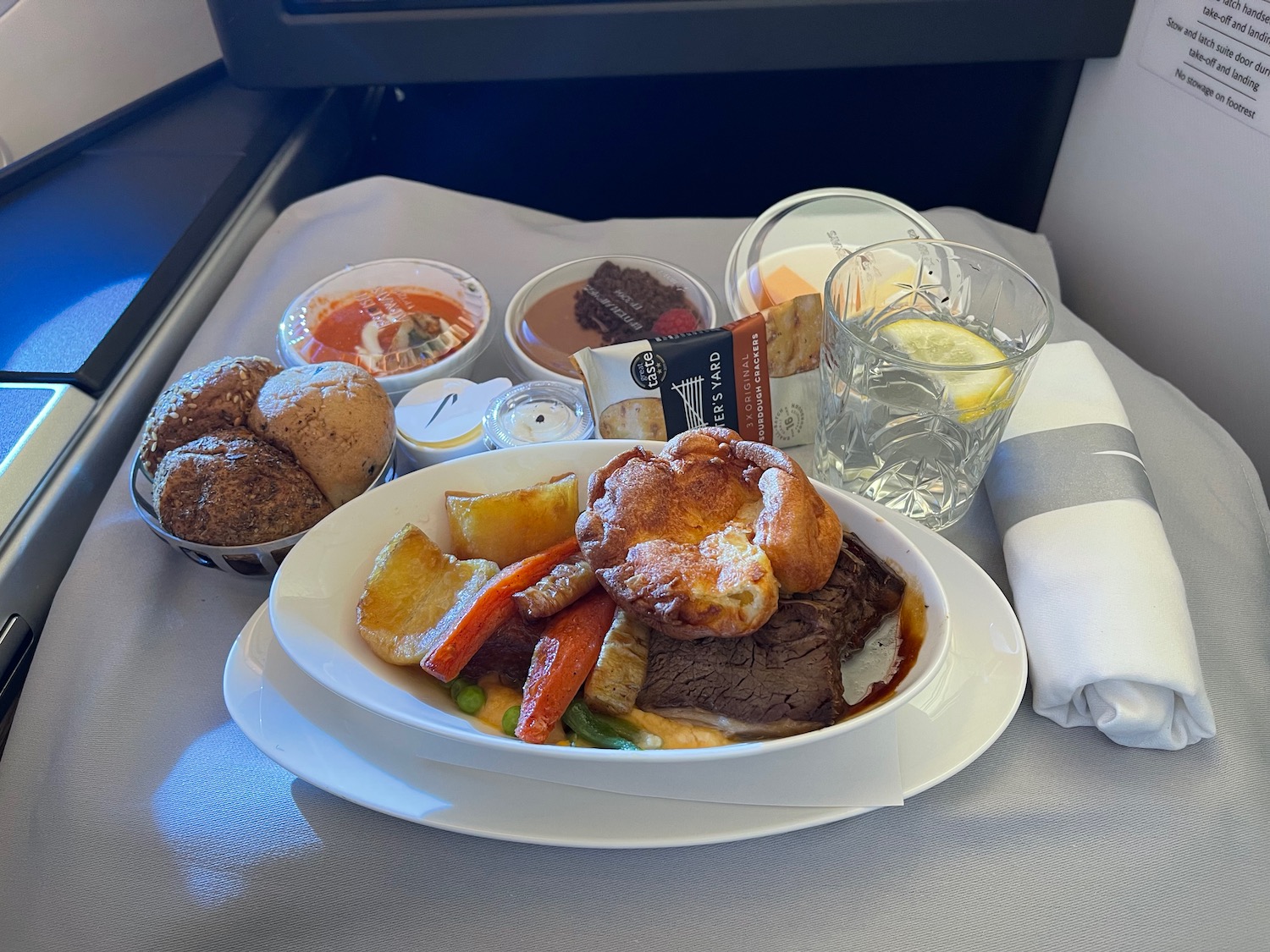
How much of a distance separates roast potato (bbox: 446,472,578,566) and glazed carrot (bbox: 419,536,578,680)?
27 millimetres

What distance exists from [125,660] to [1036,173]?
A: 1525mm

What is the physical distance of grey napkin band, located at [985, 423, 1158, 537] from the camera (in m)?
0.88

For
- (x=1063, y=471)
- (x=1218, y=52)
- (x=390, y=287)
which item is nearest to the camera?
(x=1063, y=471)

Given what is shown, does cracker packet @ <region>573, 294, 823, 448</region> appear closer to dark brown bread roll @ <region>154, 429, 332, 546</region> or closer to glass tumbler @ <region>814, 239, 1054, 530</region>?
glass tumbler @ <region>814, 239, 1054, 530</region>

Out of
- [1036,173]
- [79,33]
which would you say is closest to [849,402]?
[1036,173]

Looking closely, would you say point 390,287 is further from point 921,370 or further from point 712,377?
point 921,370

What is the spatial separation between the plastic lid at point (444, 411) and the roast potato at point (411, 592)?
0.22 m

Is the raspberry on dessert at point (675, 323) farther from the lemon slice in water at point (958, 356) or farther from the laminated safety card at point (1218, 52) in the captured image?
the laminated safety card at point (1218, 52)

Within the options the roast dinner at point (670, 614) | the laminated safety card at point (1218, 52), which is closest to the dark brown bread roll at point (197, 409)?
the roast dinner at point (670, 614)

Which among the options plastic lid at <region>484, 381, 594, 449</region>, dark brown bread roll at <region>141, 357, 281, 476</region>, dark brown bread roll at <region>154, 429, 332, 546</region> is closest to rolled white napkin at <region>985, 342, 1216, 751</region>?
plastic lid at <region>484, 381, 594, 449</region>

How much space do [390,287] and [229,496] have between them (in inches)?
20.0

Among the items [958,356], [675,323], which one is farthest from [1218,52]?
[675,323]

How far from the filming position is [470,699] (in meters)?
0.72

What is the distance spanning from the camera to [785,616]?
715 mm
